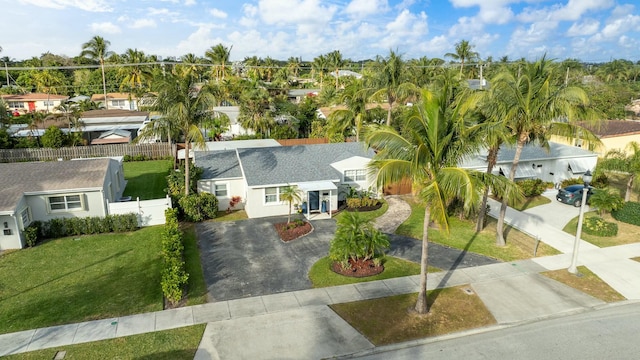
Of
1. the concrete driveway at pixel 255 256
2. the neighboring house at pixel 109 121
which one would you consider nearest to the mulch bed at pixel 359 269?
the concrete driveway at pixel 255 256

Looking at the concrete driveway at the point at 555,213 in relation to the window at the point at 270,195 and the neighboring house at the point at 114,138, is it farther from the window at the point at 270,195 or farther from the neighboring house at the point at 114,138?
the neighboring house at the point at 114,138

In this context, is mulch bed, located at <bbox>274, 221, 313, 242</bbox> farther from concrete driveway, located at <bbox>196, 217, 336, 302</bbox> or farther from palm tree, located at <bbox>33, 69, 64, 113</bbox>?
palm tree, located at <bbox>33, 69, 64, 113</bbox>

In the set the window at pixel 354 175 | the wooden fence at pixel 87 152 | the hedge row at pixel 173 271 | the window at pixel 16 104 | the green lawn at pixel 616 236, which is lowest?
the green lawn at pixel 616 236

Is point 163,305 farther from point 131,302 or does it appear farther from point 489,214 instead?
point 489,214

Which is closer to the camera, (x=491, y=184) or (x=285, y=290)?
(x=491, y=184)

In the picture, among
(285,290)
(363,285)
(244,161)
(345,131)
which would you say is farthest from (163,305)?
(345,131)

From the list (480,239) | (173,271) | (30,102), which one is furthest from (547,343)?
(30,102)

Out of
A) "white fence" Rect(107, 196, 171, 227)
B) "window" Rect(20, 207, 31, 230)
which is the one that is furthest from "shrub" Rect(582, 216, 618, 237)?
"window" Rect(20, 207, 31, 230)
